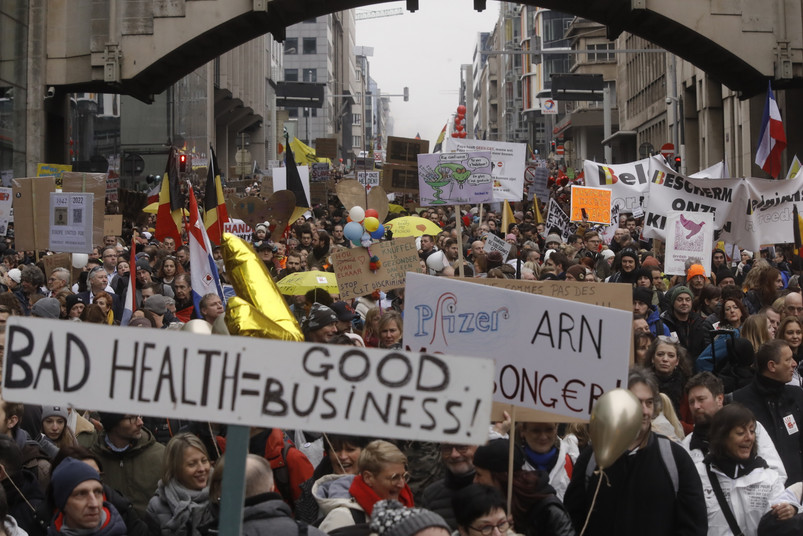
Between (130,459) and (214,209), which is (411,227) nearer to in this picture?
(214,209)

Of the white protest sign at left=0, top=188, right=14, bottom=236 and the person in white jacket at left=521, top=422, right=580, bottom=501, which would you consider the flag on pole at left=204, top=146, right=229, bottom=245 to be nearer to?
the white protest sign at left=0, top=188, right=14, bottom=236

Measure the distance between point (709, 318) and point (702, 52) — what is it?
18.3m

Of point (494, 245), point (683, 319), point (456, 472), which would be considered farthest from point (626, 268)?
point (456, 472)

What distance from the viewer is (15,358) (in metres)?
3.01

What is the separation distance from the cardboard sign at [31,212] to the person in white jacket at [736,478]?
431 inches

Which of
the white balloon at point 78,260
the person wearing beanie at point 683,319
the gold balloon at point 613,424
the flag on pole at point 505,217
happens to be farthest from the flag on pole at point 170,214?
the gold balloon at point 613,424

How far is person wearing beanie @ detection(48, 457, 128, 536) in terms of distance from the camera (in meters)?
4.60

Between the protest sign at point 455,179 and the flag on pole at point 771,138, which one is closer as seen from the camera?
the protest sign at point 455,179

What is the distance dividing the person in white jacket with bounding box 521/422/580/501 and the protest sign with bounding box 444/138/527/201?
1315cm

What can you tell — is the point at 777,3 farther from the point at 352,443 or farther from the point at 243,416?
the point at 243,416

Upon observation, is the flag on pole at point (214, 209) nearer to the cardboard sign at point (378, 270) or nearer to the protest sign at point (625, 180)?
the cardboard sign at point (378, 270)

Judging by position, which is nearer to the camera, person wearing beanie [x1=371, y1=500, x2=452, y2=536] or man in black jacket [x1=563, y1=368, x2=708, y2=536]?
person wearing beanie [x1=371, y1=500, x2=452, y2=536]

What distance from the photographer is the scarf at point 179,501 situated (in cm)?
480

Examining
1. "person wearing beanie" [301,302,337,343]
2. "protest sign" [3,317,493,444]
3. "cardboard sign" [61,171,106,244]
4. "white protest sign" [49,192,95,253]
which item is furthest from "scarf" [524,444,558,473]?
"cardboard sign" [61,171,106,244]
